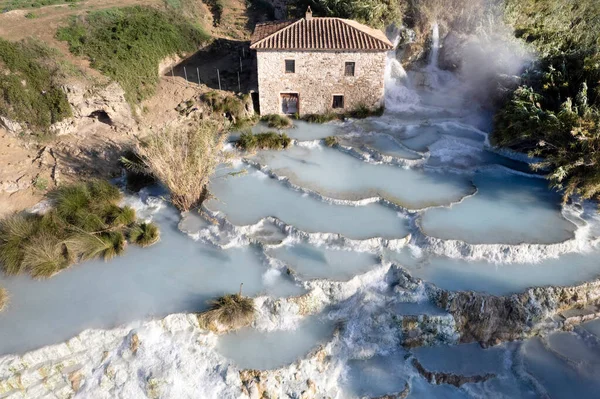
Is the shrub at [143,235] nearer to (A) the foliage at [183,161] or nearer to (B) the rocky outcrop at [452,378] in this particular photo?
(A) the foliage at [183,161]

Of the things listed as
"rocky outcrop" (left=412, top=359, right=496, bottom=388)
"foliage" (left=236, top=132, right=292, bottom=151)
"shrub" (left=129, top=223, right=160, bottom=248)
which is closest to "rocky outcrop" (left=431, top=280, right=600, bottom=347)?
"rocky outcrop" (left=412, top=359, right=496, bottom=388)

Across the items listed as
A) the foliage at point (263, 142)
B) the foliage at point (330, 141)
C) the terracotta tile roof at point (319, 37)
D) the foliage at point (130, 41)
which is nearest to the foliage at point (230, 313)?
the foliage at point (263, 142)

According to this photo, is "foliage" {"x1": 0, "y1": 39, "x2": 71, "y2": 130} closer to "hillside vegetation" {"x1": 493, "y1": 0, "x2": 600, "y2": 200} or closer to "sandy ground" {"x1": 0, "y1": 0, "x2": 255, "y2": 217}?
"sandy ground" {"x1": 0, "y1": 0, "x2": 255, "y2": 217}

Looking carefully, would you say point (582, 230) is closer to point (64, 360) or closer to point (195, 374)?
point (195, 374)

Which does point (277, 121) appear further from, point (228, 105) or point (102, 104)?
point (102, 104)

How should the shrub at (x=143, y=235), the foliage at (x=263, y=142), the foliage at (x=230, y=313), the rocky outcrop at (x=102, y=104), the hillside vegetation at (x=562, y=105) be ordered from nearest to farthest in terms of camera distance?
the foliage at (x=230, y=313) → the shrub at (x=143, y=235) → the hillside vegetation at (x=562, y=105) → the rocky outcrop at (x=102, y=104) → the foliage at (x=263, y=142)

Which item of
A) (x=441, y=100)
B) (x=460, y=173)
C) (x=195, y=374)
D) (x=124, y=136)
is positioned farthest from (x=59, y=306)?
(x=441, y=100)
